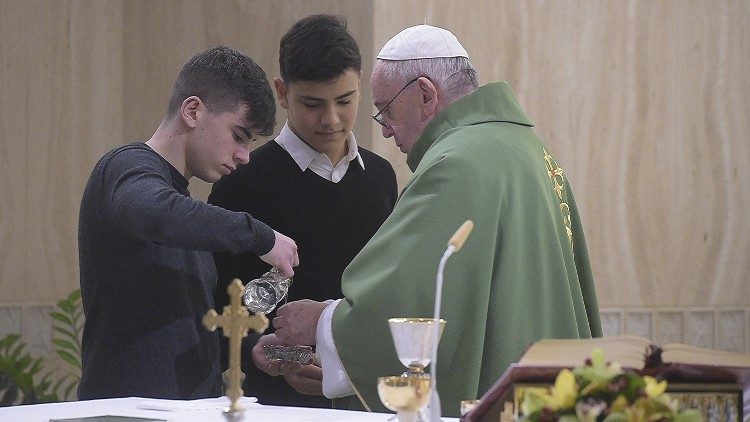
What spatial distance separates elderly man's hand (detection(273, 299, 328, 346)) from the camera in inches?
142

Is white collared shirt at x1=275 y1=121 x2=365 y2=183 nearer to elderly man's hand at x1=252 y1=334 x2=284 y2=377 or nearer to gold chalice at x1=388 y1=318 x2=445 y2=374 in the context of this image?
elderly man's hand at x1=252 y1=334 x2=284 y2=377

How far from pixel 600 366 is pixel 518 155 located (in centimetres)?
186

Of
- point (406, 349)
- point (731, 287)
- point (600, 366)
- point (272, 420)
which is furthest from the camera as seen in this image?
point (731, 287)

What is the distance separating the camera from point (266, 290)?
136 inches

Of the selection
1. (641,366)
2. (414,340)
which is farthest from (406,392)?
(641,366)

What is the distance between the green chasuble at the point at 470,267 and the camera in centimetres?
344

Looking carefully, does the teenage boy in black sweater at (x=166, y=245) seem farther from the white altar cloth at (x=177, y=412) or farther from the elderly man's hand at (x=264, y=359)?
the white altar cloth at (x=177, y=412)

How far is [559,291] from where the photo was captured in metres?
3.68

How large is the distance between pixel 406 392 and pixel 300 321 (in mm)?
1259

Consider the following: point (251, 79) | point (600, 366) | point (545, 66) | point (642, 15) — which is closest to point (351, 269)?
point (251, 79)

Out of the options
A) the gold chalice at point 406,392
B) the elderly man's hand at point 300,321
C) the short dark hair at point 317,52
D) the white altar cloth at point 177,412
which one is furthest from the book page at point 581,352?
the short dark hair at point 317,52

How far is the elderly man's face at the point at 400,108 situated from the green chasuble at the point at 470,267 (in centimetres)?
10

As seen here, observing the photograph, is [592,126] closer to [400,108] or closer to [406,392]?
[400,108]

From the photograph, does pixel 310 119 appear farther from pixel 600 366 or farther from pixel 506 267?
pixel 600 366
